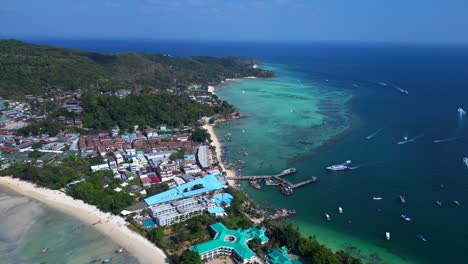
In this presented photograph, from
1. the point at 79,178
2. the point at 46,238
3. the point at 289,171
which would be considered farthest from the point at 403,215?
the point at 79,178

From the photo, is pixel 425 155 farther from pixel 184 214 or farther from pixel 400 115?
pixel 184 214

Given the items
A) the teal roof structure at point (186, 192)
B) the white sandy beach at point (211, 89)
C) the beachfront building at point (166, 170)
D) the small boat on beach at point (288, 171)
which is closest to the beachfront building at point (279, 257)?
the teal roof structure at point (186, 192)

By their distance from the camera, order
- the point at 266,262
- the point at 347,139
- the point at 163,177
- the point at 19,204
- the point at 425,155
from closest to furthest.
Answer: the point at 266,262 < the point at 19,204 < the point at 163,177 < the point at 425,155 < the point at 347,139

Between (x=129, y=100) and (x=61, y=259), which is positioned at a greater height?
(x=129, y=100)

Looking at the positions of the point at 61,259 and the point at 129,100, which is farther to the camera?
the point at 129,100

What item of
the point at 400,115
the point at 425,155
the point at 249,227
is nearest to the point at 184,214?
the point at 249,227

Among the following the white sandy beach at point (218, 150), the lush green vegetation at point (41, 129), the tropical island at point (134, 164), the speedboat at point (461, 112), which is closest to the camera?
the tropical island at point (134, 164)

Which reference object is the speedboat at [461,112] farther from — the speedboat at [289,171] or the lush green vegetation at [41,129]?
the lush green vegetation at [41,129]
